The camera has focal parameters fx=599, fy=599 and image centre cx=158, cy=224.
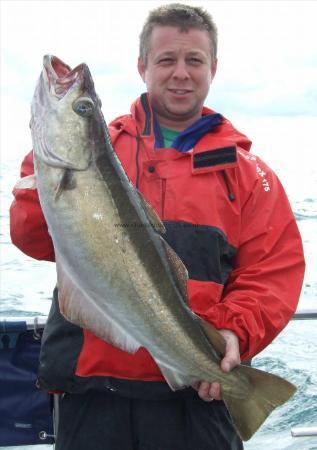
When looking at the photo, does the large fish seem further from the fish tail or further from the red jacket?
the red jacket

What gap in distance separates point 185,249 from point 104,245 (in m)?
0.66

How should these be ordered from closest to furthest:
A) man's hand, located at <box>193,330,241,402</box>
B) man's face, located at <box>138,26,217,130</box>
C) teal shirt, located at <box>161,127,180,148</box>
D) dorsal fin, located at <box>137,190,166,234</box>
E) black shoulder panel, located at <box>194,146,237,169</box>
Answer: dorsal fin, located at <box>137,190,166,234</box>
man's hand, located at <box>193,330,241,402</box>
black shoulder panel, located at <box>194,146,237,169</box>
man's face, located at <box>138,26,217,130</box>
teal shirt, located at <box>161,127,180,148</box>

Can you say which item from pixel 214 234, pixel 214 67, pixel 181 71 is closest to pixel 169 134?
pixel 181 71

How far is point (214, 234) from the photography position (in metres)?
3.32

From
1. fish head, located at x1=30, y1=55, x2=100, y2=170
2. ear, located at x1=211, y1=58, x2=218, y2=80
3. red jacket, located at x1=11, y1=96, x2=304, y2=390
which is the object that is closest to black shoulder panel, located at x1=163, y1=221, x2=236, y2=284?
red jacket, located at x1=11, y1=96, x2=304, y2=390

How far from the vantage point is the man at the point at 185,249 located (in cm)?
321

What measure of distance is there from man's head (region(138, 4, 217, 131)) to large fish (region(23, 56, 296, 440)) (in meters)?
0.88

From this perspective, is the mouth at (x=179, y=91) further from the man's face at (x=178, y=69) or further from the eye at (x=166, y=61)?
the eye at (x=166, y=61)

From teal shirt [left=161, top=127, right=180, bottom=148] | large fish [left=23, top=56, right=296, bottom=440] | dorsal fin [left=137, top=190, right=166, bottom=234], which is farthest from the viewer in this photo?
teal shirt [left=161, top=127, right=180, bottom=148]

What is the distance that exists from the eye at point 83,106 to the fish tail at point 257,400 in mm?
1504

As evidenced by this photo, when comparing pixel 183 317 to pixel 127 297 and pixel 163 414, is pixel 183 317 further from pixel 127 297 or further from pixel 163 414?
pixel 163 414

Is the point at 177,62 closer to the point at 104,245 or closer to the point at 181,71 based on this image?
the point at 181,71

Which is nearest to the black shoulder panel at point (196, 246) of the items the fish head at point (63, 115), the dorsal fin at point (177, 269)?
the dorsal fin at point (177, 269)

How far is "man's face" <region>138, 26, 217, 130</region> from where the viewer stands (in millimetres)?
3574
